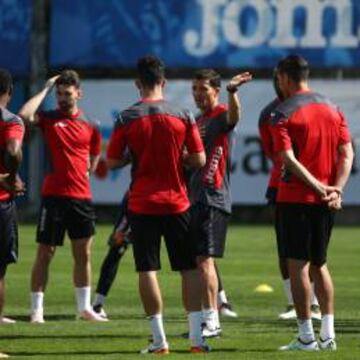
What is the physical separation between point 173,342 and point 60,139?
136 inches

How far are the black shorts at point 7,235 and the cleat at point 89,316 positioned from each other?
317 centimetres

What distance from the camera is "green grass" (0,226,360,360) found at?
1268cm

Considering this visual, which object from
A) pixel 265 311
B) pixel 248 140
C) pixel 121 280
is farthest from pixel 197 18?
pixel 265 311

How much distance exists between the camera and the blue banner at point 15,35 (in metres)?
36.1

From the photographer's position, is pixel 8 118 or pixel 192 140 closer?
pixel 8 118

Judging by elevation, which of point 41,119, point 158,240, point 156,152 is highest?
point 156,152

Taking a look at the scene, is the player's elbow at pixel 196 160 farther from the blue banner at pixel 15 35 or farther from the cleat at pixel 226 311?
the blue banner at pixel 15 35

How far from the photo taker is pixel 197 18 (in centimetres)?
3638

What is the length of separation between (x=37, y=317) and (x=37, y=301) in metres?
0.22

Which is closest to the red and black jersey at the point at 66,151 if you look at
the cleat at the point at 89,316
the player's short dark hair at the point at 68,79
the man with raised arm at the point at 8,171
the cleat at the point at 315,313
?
the player's short dark hair at the point at 68,79

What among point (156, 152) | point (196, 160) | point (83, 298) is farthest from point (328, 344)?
point (83, 298)

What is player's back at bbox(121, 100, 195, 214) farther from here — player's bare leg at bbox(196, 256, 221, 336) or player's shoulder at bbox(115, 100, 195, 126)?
player's bare leg at bbox(196, 256, 221, 336)

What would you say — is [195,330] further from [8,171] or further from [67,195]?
[67,195]

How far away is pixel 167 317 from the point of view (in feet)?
51.7
